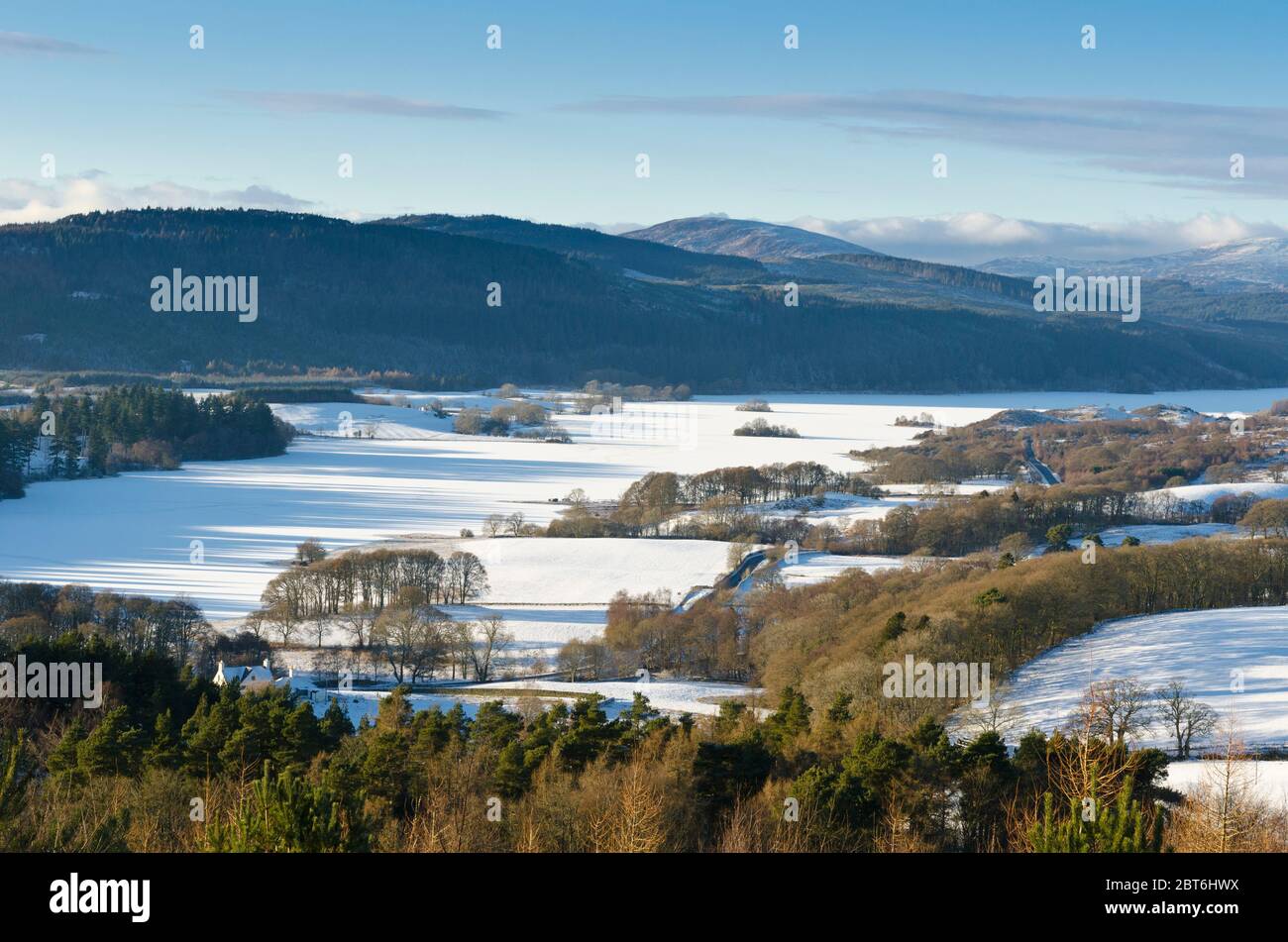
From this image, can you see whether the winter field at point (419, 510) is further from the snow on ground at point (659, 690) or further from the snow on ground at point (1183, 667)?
the snow on ground at point (659, 690)

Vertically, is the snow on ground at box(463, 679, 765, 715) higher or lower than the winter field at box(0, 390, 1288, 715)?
lower

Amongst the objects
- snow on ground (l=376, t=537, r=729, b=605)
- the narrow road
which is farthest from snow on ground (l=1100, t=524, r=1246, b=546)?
the narrow road

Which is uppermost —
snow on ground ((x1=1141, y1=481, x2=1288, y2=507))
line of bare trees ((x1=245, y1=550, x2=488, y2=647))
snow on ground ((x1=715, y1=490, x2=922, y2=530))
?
snow on ground ((x1=1141, y1=481, x2=1288, y2=507))

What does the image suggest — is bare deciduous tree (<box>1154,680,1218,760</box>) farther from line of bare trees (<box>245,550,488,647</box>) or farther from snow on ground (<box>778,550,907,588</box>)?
line of bare trees (<box>245,550,488,647</box>)

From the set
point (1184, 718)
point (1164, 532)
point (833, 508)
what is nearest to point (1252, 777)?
point (1184, 718)

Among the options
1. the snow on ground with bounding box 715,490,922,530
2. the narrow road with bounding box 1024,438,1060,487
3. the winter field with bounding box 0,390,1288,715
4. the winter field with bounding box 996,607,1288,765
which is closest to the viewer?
the winter field with bounding box 996,607,1288,765

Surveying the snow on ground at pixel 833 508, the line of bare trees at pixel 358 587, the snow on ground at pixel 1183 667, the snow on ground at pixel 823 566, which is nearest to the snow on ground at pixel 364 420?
the snow on ground at pixel 833 508
